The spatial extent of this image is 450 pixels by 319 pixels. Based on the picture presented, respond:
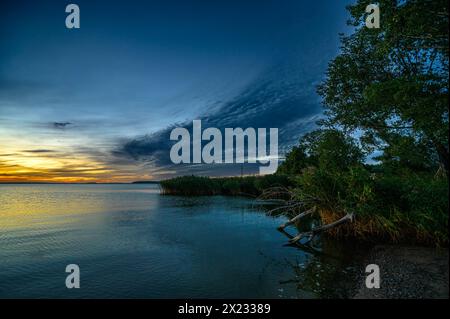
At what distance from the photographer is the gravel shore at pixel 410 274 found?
6.88 metres

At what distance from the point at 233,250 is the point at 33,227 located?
665 inches

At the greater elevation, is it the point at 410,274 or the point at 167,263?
the point at 410,274

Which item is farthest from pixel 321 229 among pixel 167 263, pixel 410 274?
pixel 167 263

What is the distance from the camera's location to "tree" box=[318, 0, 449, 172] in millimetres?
10078

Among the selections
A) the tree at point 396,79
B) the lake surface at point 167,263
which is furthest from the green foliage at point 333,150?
the lake surface at point 167,263

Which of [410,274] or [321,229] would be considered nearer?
[410,274]

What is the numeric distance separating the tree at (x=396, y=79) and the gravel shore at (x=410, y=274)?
4802 mm

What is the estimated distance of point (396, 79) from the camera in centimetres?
1098

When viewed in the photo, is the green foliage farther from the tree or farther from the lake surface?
the lake surface

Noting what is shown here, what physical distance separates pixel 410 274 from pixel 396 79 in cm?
774

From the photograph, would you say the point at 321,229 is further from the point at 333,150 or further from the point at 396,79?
the point at 333,150
